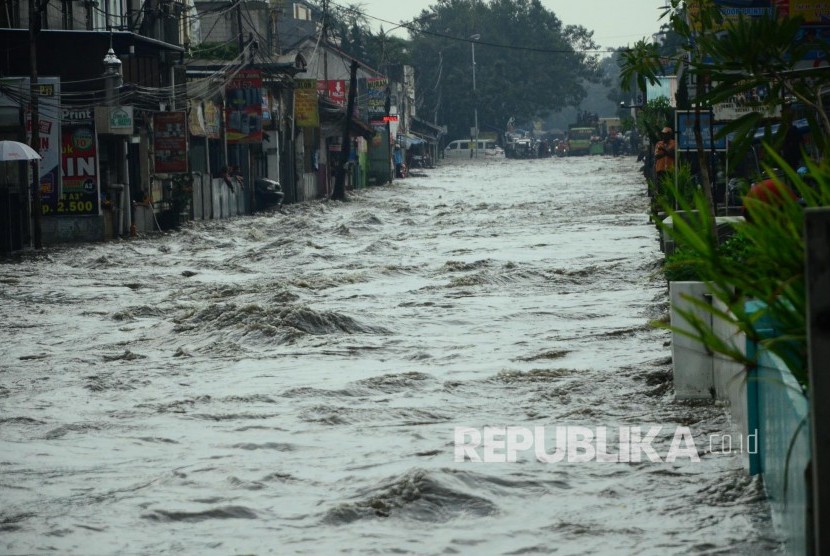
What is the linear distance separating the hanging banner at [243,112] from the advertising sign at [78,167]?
11.7 metres

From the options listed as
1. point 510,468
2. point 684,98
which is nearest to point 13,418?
point 510,468

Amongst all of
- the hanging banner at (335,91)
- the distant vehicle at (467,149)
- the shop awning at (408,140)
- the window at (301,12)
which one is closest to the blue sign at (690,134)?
the hanging banner at (335,91)

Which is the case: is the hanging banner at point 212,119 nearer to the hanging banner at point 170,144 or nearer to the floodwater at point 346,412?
the hanging banner at point 170,144

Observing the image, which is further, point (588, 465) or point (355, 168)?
point (355, 168)

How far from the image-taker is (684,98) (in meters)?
19.7

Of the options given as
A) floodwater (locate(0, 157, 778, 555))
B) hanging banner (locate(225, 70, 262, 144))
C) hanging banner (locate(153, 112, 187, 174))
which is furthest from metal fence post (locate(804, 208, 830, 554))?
hanging banner (locate(225, 70, 262, 144))

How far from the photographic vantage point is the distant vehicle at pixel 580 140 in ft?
375

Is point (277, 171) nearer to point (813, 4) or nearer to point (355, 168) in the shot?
point (355, 168)

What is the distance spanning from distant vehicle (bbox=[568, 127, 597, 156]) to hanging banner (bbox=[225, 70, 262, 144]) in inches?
2989

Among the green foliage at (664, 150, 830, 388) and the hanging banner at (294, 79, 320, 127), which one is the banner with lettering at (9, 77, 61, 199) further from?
the green foliage at (664, 150, 830, 388)

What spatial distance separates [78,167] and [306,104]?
21.0m

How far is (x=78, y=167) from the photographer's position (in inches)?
1137

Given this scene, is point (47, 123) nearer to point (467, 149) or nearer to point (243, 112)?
point (243, 112)

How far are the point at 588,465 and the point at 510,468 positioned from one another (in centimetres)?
46
